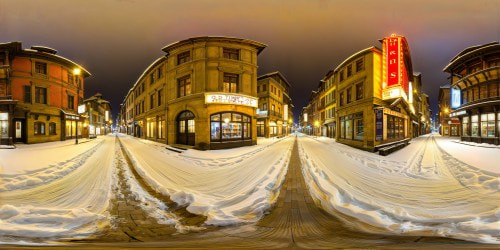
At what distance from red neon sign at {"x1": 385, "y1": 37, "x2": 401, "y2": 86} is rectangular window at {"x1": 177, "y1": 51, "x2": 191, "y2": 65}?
16319 mm

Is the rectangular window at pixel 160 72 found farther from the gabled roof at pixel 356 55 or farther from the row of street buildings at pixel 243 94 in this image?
the gabled roof at pixel 356 55

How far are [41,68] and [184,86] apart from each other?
1004 centimetres

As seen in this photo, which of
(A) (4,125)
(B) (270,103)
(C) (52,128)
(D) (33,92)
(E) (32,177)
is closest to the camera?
(E) (32,177)

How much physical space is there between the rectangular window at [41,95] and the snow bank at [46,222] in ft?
27.9

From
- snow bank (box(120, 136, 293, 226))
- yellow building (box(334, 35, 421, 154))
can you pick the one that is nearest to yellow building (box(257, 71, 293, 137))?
yellow building (box(334, 35, 421, 154))

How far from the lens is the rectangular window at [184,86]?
60.8 ft

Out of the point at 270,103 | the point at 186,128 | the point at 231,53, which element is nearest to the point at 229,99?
the point at 231,53

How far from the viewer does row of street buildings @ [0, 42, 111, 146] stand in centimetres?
769

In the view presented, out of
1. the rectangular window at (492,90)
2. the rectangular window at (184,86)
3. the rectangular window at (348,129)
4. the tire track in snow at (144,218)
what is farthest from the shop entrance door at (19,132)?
the rectangular window at (492,90)

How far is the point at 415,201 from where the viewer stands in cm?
480

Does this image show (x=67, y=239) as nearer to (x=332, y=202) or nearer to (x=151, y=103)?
(x=332, y=202)

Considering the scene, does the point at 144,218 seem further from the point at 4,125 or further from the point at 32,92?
the point at 32,92

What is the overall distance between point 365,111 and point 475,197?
1320 cm

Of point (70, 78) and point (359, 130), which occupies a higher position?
point (70, 78)
